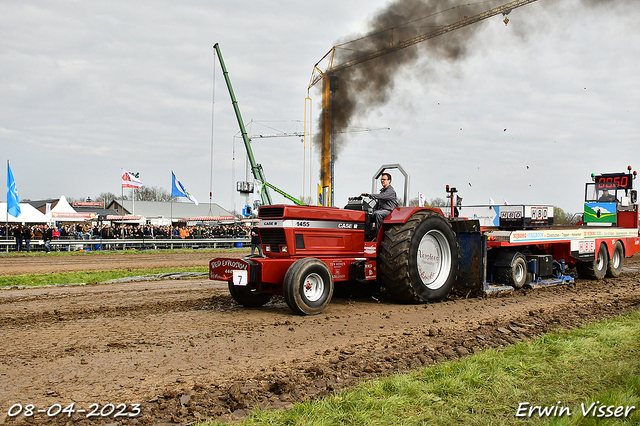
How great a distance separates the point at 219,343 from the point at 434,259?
171 inches

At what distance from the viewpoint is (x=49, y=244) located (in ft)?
80.9

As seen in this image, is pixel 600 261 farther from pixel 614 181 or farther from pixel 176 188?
pixel 176 188

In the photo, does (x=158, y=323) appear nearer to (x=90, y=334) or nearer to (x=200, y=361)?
(x=90, y=334)

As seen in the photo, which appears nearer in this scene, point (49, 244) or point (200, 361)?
point (200, 361)

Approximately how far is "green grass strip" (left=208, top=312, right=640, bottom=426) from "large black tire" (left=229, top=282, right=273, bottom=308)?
13.1 ft

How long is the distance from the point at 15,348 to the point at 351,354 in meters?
3.46

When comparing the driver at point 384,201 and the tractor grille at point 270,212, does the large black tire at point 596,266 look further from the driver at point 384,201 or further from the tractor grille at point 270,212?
the tractor grille at point 270,212

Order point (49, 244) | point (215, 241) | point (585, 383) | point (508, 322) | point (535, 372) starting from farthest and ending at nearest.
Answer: point (215, 241) < point (49, 244) < point (508, 322) < point (535, 372) < point (585, 383)

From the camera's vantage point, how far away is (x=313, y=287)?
23.8 feet

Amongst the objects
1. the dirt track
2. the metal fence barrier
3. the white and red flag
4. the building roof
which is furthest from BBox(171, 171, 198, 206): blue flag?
the building roof

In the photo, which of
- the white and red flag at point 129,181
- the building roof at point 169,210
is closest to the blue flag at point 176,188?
the white and red flag at point 129,181

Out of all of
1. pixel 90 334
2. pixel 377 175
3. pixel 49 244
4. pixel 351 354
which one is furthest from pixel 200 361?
pixel 49 244

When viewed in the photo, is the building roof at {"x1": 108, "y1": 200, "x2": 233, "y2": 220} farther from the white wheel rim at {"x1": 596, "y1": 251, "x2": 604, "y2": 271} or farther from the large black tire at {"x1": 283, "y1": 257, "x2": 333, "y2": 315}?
the large black tire at {"x1": 283, "y1": 257, "x2": 333, "y2": 315}

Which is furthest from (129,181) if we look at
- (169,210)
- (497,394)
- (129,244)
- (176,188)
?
(169,210)
